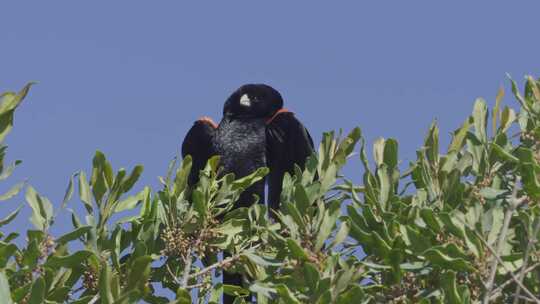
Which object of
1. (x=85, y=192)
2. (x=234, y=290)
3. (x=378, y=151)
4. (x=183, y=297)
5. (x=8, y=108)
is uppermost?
(x=8, y=108)

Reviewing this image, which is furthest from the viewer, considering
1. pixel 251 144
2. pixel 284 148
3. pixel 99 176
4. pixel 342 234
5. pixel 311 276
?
pixel 251 144

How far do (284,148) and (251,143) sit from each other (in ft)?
0.93

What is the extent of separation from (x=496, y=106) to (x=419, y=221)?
1.05 metres

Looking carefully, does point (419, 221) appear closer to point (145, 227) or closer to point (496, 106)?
point (496, 106)

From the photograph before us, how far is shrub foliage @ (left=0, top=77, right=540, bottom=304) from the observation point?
4812 mm

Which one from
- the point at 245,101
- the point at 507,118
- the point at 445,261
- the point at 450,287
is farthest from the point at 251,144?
the point at 450,287

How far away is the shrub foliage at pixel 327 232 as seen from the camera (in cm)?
481

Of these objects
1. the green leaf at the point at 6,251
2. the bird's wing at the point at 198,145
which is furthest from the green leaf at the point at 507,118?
the bird's wing at the point at 198,145

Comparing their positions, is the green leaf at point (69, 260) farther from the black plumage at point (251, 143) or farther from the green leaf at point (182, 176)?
the black plumage at point (251, 143)

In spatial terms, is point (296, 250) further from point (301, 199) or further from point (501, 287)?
point (501, 287)

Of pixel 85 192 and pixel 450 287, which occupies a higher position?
pixel 85 192

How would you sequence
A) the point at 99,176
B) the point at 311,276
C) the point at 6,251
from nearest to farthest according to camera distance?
the point at 311,276 < the point at 6,251 < the point at 99,176

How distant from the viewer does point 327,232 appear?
17.4 feet

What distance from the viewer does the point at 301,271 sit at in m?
5.13
